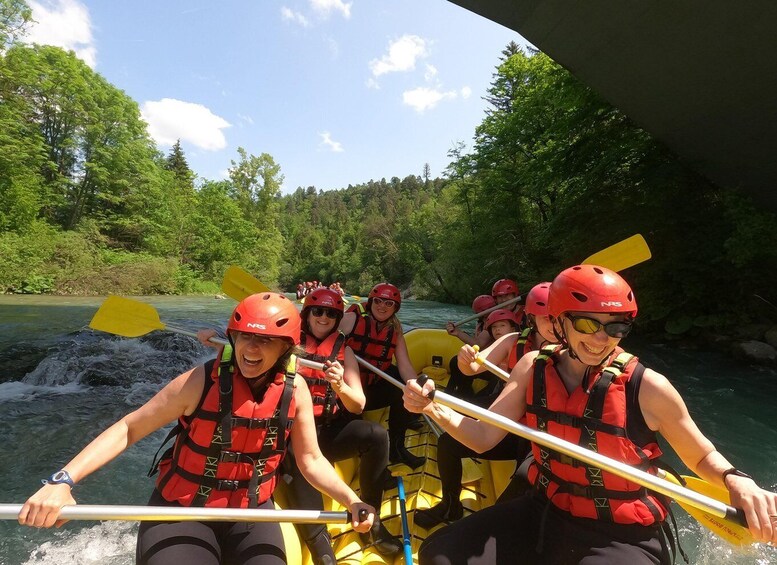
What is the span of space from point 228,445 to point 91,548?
94.7 inches

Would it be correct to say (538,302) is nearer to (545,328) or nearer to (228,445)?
(545,328)

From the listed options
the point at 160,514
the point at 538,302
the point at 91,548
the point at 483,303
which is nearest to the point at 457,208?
the point at 483,303

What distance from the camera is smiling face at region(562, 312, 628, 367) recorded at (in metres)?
1.84

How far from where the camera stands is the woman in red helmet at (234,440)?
6.01 feet

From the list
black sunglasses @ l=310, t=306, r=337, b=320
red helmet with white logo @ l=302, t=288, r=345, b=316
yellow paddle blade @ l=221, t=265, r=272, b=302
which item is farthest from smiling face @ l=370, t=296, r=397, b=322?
yellow paddle blade @ l=221, t=265, r=272, b=302

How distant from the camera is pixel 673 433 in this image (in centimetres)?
173

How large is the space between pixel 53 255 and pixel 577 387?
25.1 metres

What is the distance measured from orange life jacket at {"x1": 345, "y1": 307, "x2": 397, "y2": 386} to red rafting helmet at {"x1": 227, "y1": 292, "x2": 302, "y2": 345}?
7.20ft

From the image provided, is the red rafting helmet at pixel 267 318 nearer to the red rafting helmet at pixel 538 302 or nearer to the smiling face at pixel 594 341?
the smiling face at pixel 594 341

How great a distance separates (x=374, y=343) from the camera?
4.38 m

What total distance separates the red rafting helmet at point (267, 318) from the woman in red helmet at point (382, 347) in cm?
202

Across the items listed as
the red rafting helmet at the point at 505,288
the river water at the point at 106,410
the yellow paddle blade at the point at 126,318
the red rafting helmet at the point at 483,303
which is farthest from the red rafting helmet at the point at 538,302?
the red rafting helmet at the point at 483,303

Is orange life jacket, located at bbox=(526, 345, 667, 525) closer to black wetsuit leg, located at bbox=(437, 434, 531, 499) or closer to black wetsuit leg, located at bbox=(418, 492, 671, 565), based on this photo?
black wetsuit leg, located at bbox=(418, 492, 671, 565)

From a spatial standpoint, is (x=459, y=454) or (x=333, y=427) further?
(x=333, y=427)
